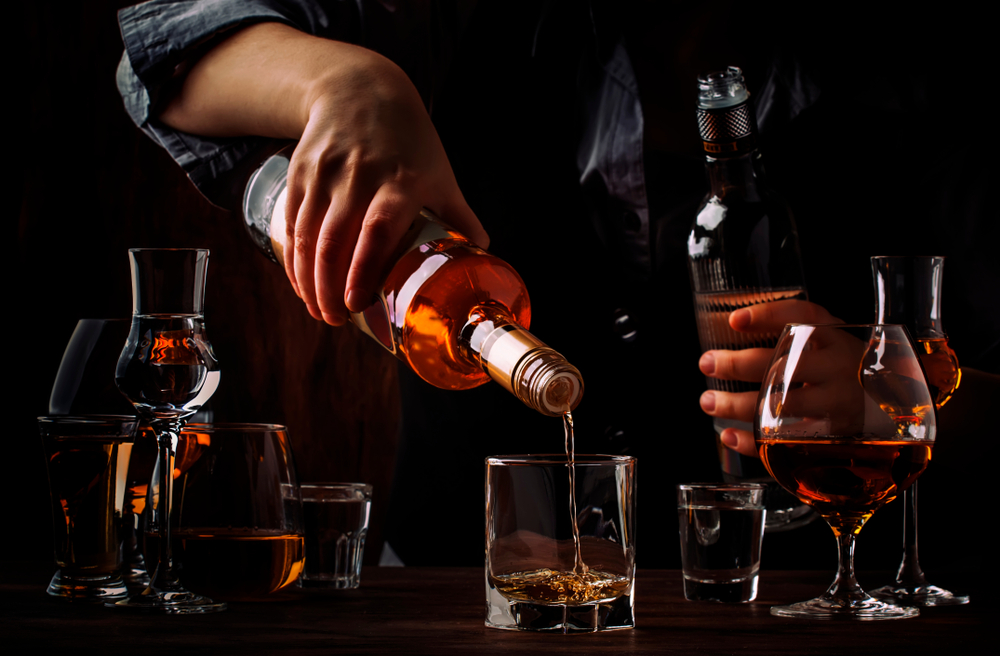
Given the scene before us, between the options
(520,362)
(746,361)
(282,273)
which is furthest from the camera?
(282,273)

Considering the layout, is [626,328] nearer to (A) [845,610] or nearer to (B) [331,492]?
(B) [331,492]

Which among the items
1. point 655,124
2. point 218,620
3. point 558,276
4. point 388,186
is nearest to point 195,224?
point 558,276

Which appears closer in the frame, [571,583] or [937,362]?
[571,583]

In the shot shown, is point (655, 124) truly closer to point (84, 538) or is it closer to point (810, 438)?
point (810, 438)

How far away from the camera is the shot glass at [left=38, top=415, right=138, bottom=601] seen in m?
0.87

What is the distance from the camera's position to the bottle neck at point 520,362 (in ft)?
2.15

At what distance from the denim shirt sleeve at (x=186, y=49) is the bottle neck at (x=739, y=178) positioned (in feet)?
1.96

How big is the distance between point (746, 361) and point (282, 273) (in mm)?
1474

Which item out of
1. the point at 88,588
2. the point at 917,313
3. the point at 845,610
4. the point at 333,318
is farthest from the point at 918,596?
the point at 88,588

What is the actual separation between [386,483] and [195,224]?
2.70 feet

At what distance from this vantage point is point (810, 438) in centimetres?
78

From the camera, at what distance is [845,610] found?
2.52 ft

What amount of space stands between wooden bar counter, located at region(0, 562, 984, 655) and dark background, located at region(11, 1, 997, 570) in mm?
712

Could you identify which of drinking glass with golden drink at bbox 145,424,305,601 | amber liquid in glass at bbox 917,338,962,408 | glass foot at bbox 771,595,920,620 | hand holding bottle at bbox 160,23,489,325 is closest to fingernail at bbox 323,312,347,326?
hand holding bottle at bbox 160,23,489,325
